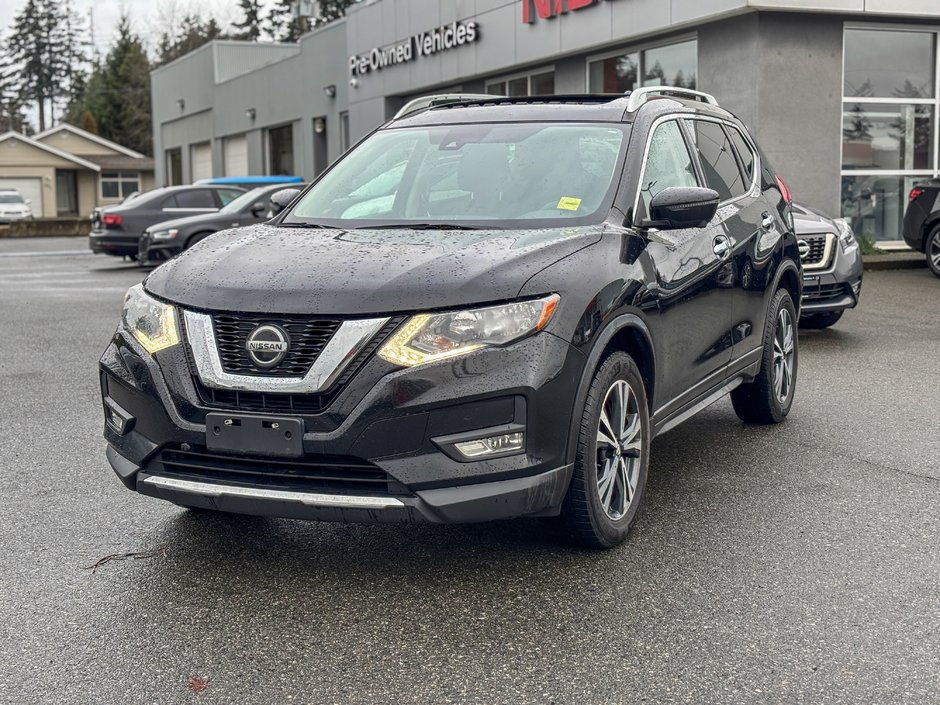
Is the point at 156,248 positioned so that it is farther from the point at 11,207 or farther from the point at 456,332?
the point at 11,207

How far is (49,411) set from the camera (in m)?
7.52

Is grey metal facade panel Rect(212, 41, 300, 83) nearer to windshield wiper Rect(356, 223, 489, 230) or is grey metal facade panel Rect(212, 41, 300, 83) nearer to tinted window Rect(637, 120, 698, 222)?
tinted window Rect(637, 120, 698, 222)

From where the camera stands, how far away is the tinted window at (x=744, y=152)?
261 inches

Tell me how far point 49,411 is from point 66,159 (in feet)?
218

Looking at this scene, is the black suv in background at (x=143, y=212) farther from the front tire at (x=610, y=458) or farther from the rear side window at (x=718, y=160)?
the front tire at (x=610, y=458)

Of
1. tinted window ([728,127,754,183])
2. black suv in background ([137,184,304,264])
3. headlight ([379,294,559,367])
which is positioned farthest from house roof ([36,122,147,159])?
headlight ([379,294,559,367])

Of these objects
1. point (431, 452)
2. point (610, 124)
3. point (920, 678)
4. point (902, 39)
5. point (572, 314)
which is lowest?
point (920, 678)

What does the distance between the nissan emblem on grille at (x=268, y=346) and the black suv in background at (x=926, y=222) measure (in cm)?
1320

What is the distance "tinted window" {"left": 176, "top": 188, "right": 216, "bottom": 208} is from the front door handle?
58.2 ft

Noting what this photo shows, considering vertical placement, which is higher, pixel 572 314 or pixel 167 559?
pixel 572 314

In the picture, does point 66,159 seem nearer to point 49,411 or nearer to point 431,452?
point 49,411

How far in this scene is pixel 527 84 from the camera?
23.7 m

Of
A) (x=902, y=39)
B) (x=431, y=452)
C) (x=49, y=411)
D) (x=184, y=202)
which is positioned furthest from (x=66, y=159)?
(x=431, y=452)

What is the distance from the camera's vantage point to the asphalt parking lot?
340cm
